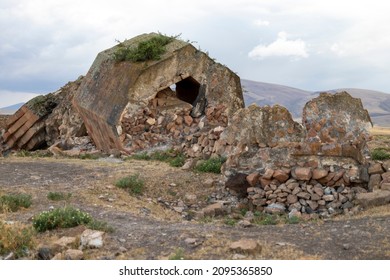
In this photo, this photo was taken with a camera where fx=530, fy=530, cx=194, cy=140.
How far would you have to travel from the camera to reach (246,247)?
17.4ft

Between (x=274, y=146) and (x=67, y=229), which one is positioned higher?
(x=274, y=146)

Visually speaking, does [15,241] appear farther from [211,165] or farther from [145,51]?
[145,51]

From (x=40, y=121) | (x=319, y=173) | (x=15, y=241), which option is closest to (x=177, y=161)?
(x=319, y=173)

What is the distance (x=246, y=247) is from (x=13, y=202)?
4070mm

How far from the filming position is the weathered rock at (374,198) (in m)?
8.40

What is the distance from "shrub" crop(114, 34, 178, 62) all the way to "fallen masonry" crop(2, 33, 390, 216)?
18 cm

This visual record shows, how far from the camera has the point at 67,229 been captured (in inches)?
250

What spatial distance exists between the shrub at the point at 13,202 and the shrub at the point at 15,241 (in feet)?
5.56

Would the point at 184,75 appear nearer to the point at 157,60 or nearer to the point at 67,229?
the point at 157,60

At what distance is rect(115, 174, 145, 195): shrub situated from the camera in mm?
9828

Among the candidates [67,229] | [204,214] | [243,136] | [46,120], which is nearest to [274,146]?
[243,136]

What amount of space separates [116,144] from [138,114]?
42.6 inches

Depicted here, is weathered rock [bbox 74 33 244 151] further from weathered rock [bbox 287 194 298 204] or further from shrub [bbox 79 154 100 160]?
weathered rock [bbox 287 194 298 204]

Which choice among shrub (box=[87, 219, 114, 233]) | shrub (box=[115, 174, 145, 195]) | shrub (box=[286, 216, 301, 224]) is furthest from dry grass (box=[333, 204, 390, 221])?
shrub (box=[115, 174, 145, 195])
